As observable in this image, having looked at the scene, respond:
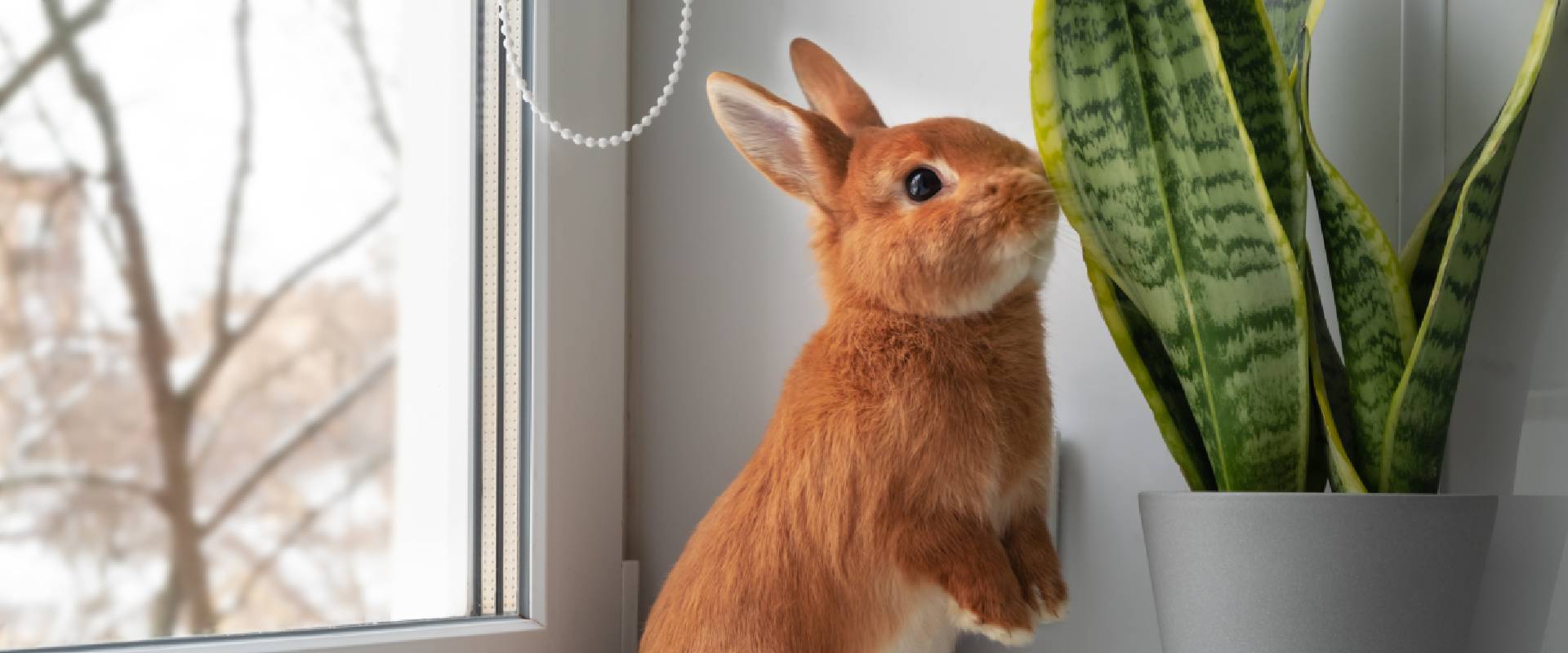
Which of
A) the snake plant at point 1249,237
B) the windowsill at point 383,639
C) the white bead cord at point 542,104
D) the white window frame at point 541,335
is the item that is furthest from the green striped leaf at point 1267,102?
the windowsill at point 383,639

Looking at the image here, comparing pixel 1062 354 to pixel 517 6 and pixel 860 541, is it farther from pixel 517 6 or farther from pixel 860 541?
pixel 517 6

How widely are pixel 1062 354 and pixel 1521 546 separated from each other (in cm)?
32

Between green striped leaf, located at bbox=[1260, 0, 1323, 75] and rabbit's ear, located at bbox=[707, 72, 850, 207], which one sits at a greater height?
green striped leaf, located at bbox=[1260, 0, 1323, 75]

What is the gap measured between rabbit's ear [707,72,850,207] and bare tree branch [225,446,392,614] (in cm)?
37

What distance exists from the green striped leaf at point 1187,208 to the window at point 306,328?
1.43 ft

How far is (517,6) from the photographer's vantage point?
35.8 inches

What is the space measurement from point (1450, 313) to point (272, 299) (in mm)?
722

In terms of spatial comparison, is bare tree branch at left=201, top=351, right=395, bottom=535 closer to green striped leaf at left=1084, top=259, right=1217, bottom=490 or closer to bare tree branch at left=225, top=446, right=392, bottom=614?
bare tree branch at left=225, top=446, right=392, bottom=614

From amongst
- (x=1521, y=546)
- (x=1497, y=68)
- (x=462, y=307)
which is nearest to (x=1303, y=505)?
(x=1521, y=546)

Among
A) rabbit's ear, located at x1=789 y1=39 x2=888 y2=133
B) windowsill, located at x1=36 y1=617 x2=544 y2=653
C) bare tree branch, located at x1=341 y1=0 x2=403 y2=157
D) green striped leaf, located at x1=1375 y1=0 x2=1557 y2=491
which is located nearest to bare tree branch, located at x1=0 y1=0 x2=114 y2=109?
bare tree branch, located at x1=341 y1=0 x2=403 y2=157

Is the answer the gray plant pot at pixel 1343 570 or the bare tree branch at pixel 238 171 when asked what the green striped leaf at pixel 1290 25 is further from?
the bare tree branch at pixel 238 171

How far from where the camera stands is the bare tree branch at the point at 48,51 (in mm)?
618

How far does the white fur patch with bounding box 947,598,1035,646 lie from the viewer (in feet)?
2.02

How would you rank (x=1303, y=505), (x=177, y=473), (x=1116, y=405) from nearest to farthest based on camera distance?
(x=1303, y=505)
(x=177, y=473)
(x=1116, y=405)
